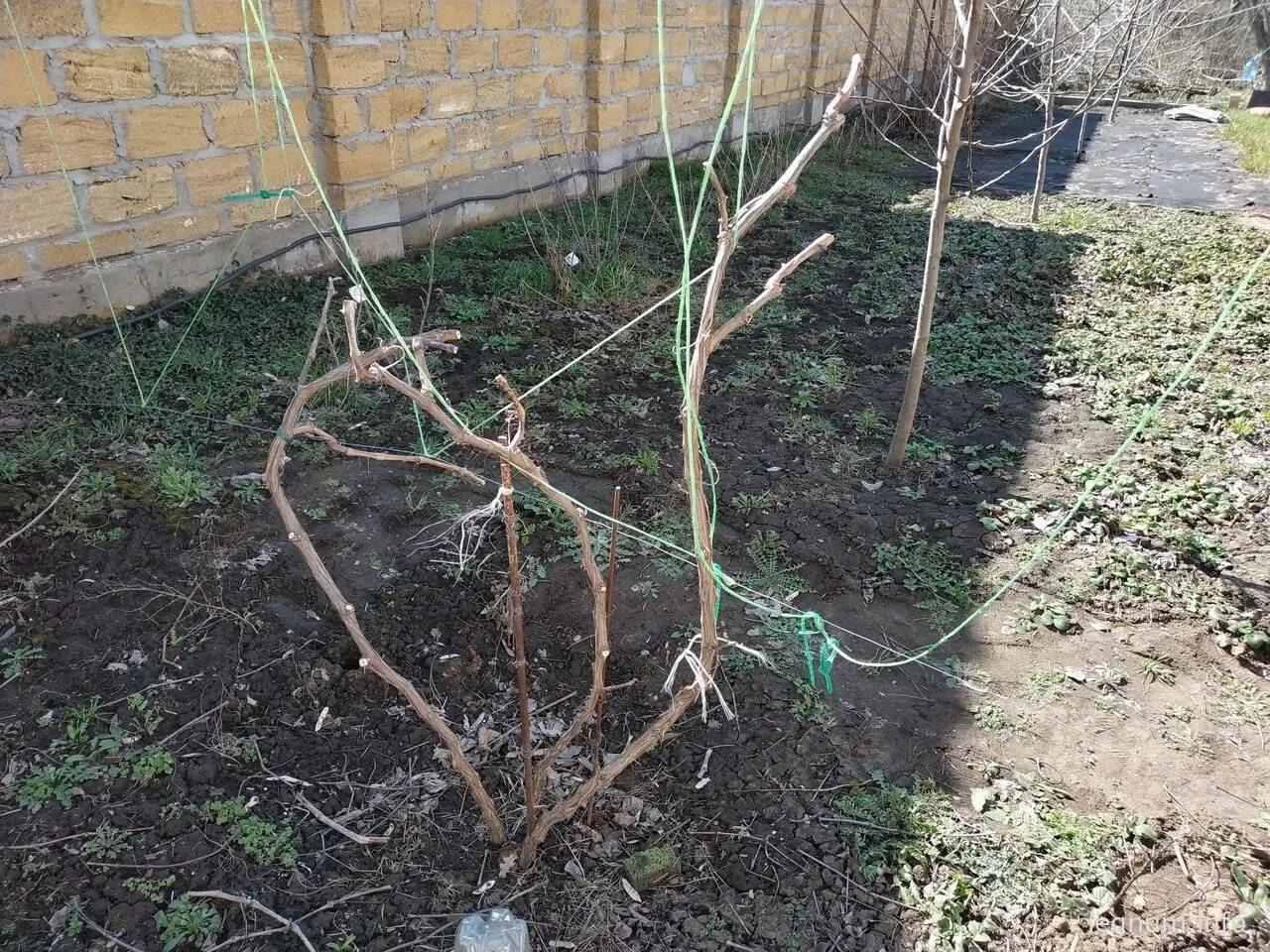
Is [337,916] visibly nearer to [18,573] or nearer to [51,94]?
[18,573]

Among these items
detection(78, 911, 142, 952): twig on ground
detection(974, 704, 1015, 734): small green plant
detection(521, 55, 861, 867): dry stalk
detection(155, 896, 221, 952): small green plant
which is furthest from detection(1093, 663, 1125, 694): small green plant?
detection(78, 911, 142, 952): twig on ground

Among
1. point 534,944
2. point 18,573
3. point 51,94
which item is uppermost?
point 51,94

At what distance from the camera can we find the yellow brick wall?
132 inches

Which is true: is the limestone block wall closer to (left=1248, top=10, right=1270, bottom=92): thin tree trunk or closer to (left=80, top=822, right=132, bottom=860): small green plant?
(left=80, top=822, right=132, bottom=860): small green plant

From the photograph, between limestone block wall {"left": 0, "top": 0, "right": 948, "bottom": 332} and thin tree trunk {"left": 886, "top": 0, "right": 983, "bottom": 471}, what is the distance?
3.89 ft

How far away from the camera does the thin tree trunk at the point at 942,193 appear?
256 cm

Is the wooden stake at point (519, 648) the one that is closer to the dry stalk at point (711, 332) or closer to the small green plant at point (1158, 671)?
the dry stalk at point (711, 332)

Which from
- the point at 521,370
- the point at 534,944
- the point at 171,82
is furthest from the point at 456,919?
the point at 171,82

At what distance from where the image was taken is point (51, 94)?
3326 mm

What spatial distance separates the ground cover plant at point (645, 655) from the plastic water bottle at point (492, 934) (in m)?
0.14

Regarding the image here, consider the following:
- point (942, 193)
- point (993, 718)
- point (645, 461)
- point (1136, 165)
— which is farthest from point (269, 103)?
point (1136, 165)

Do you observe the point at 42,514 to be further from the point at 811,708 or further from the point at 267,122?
the point at 267,122

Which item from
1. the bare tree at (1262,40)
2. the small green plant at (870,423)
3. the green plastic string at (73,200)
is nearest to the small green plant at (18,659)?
the green plastic string at (73,200)

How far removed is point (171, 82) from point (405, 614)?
2886 millimetres
